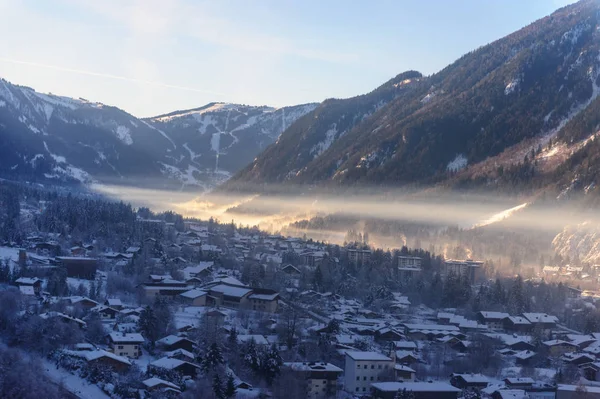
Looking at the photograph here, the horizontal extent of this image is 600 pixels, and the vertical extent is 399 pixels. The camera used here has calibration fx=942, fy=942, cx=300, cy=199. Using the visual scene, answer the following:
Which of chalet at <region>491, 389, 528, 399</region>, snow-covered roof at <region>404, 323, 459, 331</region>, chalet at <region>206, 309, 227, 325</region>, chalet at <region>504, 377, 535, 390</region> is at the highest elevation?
chalet at <region>206, 309, 227, 325</region>

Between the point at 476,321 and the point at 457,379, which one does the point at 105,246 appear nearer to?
the point at 476,321

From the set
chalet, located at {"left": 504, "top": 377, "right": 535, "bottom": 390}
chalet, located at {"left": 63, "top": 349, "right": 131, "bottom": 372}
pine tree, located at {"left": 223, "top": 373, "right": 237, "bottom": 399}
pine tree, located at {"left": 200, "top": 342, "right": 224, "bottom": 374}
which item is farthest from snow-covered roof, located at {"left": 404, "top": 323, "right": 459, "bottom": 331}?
chalet, located at {"left": 63, "top": 349, "right": 131, "bottom": 372}

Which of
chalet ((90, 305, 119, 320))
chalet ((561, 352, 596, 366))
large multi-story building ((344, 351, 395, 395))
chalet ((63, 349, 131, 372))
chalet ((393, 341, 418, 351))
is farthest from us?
chalet ((90, 305, 119, 320))

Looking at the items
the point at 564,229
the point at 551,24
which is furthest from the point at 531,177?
the point at 551,24

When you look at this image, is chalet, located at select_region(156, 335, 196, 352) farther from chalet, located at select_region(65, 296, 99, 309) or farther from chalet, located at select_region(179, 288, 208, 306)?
chalet, located at select_region(179, 288, 208, 306)

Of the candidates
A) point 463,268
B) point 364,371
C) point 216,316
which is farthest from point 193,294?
point 463,268

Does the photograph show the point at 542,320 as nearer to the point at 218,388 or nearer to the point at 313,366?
the point at 313,366

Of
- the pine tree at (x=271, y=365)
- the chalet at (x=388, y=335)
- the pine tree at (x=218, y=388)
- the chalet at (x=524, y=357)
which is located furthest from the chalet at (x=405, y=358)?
the pine tree at (x=218, y=388)
